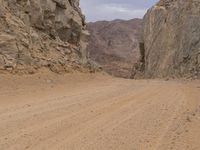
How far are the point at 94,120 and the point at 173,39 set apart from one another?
20880mm

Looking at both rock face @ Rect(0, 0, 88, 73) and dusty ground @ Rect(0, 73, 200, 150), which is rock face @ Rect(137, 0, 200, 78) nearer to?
rock face @ Rect(0, 0, 88, 73)

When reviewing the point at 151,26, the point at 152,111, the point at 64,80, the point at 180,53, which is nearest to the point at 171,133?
the point at 152,111

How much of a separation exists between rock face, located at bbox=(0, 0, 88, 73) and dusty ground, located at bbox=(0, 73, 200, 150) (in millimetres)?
1646

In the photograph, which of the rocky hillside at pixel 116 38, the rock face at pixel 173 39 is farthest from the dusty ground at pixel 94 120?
the rocky hillside at pixel 116 38

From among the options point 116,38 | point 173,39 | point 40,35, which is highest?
point 40,35

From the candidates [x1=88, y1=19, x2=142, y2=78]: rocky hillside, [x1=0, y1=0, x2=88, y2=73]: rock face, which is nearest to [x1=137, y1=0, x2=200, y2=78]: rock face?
[x1=0, y1=0, x2=88, y2=73]: rock face

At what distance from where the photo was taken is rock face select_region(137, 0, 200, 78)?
2531 centimetres

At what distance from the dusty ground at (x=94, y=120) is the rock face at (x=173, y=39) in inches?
486

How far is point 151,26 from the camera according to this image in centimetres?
3303

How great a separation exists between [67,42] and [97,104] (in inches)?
434

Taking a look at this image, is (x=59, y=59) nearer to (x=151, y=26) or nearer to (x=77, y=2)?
(x=77, y=2)

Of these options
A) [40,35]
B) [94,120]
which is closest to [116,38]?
[40,35]

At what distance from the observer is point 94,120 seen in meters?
8.07

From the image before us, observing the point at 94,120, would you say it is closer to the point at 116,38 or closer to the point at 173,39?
the point at 173,39
